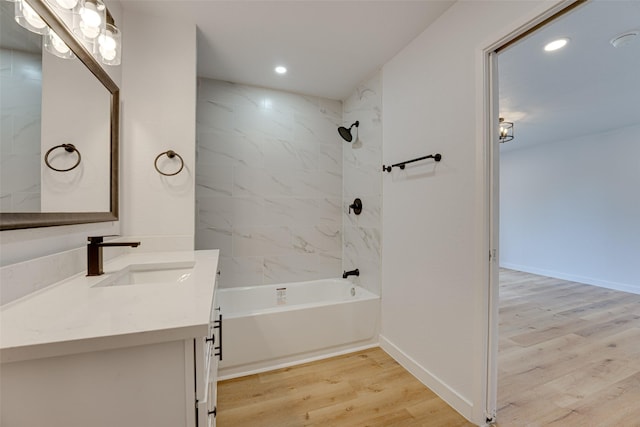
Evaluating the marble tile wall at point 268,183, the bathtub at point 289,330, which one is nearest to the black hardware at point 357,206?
the marble tile wall at point 268,183

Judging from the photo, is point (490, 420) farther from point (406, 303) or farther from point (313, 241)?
point (313, 241)

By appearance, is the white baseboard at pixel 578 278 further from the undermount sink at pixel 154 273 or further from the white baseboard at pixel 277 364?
the undermount sink at pixel 154 273

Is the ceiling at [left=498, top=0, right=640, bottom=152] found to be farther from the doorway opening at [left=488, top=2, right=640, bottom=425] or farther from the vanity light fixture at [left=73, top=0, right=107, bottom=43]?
the vanity light fixture at [left=73, top=0, right=107, bottom=43]

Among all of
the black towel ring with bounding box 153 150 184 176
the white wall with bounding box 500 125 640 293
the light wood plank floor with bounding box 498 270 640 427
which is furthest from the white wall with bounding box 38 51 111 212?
the white wall with bounding box 500 125 640 293

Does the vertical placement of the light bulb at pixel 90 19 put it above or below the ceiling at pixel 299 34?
below

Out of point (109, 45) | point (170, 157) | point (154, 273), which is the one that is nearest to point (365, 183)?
point (170, 157)

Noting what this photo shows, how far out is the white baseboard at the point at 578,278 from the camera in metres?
3.93

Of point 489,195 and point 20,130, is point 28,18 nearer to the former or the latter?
point 20,130

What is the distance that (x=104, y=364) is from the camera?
594mm

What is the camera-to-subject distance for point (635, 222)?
12.6 ft

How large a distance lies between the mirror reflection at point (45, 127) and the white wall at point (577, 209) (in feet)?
20.4

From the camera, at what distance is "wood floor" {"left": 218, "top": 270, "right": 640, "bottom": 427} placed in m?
1.54

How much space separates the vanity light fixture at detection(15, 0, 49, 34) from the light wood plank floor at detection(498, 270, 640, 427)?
9.15 ft

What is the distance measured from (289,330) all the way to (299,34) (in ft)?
7.32
